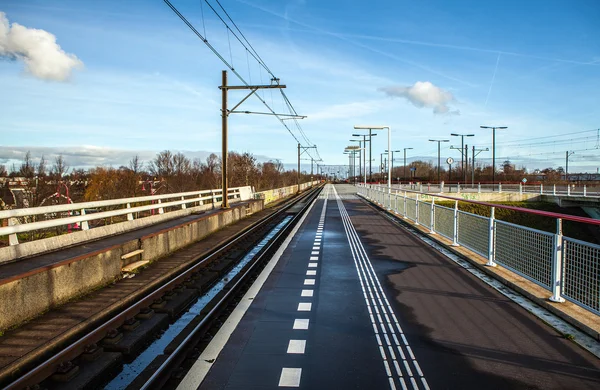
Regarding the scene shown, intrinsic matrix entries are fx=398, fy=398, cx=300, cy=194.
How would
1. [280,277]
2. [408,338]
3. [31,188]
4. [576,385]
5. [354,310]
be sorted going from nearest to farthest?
1. [576,385]
2. [408,338]
3. [354,310]
4. [280,277]
5. [31,188]

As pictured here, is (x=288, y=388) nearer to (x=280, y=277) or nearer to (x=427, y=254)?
(x=280, y=277)

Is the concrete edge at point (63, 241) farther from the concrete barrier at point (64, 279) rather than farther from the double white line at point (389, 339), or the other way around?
the double white line at point (389, 339)

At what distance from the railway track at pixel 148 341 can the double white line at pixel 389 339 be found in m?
2.32

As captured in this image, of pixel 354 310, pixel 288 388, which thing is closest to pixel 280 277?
pixel 354 310

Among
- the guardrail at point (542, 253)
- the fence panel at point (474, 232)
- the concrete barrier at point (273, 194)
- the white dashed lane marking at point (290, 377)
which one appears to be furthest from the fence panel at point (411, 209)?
the concrete barrier at point (273, 194)

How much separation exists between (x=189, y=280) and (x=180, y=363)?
4.43m

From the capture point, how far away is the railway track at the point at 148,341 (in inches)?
174

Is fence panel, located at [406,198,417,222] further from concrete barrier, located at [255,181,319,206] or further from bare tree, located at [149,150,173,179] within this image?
bare tree, located at [149,150,173,179]

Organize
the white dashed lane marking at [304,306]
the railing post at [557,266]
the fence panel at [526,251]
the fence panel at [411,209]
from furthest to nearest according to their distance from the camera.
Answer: the fence panel at [411,209] < the fence panel at [526,251] < the white dashed lane marking at [304,306] < the railing post at [557,266]

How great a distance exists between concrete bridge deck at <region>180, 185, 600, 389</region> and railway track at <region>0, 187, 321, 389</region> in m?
0.34

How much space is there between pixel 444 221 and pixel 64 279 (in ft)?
36.0

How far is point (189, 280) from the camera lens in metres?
9.03

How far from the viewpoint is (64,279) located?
269 inches

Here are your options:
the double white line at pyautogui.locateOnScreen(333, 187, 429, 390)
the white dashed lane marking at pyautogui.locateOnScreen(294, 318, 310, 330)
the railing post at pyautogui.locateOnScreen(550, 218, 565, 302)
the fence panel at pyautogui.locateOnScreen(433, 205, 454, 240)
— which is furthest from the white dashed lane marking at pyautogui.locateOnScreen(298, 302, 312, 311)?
the fence panel at pyautogui.locateOnScreen(433, 205, 454, 240)
